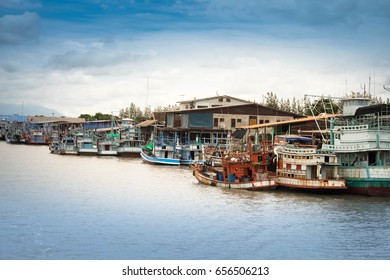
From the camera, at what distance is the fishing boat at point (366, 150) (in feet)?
70.7

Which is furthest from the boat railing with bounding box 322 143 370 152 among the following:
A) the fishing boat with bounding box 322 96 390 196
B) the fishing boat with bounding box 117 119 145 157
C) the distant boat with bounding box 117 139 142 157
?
the distant boat with bounding box 117 139 142 157

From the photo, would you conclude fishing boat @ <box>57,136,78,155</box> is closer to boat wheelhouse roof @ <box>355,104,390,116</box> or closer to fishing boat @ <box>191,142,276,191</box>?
fishing boat @ <box>191,142,276,191</box>

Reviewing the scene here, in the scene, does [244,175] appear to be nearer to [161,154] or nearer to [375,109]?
[375,109]

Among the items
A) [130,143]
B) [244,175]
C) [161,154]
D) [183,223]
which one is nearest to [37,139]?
[130,143]

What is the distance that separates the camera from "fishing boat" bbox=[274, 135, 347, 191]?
21.9 meters

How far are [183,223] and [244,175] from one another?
8.80 m

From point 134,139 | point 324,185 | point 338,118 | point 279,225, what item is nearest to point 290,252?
point 279,225

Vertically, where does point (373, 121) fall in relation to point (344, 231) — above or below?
above

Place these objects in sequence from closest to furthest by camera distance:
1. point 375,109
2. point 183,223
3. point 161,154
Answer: point 183,223 → point 375,109 → point 161,154

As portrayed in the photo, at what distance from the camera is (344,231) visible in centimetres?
1540

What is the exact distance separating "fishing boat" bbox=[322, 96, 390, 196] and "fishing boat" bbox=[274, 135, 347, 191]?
0.63m

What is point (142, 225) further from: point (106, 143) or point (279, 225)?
point (106, 143)

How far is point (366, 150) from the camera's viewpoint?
71.8 ft

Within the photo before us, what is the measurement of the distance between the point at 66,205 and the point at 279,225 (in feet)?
26.6
